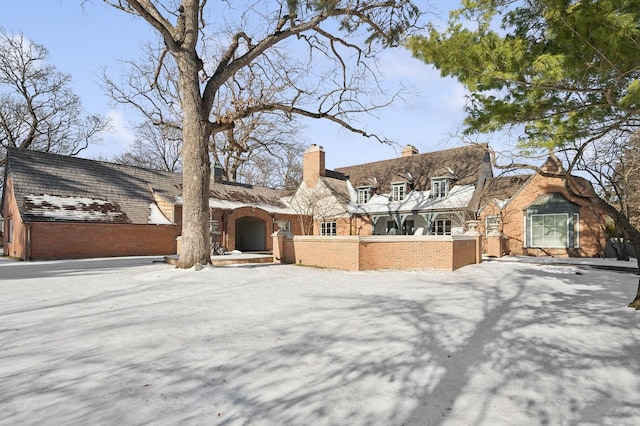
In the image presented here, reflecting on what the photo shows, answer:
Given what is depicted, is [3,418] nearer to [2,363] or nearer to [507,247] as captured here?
[2,363]

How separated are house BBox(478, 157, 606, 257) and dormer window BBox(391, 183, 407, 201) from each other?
4807mm

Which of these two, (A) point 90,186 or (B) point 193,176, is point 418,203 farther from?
(A) point 90,186

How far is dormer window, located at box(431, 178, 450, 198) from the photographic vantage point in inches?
876

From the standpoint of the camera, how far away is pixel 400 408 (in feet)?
9.82

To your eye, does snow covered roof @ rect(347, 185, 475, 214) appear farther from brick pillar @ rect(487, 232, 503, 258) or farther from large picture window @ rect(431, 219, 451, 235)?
brick pillar @ rect(487, 232, 503, 258)

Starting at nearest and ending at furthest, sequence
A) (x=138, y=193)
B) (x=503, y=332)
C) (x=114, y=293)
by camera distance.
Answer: (x=503, y=332), (x=114, y=293), (x=138, y=193)

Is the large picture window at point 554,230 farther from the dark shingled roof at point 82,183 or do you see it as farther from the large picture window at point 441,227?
the dark shingled roof at point 82,183

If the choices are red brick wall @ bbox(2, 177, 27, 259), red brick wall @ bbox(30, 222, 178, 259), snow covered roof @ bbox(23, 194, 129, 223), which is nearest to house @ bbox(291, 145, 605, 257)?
red brick wall @ bbox(30, 222, 178, 259)

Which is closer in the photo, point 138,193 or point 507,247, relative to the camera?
point 507,247

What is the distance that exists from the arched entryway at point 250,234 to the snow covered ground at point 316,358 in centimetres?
1874

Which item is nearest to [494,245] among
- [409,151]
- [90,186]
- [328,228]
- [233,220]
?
[328,228]

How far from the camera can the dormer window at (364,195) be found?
25719mm

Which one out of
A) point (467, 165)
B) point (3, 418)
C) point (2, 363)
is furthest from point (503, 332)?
point (467, 165)

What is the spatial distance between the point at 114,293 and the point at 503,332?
25.0ft
